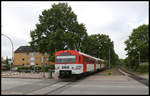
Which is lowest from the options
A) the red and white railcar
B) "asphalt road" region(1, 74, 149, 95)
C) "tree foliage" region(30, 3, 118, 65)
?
"asphalt road" region(1, 74, 149, 95)

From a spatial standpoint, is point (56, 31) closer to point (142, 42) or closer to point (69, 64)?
point (69, 64)

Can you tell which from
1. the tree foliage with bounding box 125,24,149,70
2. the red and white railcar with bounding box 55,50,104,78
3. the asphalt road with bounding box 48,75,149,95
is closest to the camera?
the tree foliage with bounding box 125,24,149,70

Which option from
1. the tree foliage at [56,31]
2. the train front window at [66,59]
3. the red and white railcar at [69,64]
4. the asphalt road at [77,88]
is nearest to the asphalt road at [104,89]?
the asphalt road at [77,88]

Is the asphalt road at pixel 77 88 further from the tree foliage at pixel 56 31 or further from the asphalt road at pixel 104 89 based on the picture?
the tree foliage at pixel 56 31

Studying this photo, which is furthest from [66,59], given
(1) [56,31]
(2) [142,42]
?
(2) [142,42]

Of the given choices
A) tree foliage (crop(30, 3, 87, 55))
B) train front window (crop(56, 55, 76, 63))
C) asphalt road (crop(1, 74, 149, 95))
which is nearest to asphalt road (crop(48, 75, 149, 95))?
asphalt road (crop(1, 74, 149, 95))

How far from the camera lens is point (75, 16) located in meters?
23.3

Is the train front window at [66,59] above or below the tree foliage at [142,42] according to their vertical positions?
below

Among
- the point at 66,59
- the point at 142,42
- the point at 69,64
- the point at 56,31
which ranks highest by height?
the point at 56,31

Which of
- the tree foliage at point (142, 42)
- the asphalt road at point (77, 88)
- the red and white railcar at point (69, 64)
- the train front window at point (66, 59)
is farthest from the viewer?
the train front window at point (66, 59)

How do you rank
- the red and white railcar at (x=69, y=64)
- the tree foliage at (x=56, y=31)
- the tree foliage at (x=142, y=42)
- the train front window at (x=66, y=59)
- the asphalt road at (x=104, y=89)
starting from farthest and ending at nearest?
the tree foliage at (x=56, y=31), the train front window at (x=66, y=59), the red and white railcar at (x=69, y=64), the asphalt road at (x=104, y=89), the tree foliage at (x=142, y=42)

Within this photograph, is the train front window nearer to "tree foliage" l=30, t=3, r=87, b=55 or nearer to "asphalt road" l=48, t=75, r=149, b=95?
"tree foliage" l=30, t=3, r=87, b=55

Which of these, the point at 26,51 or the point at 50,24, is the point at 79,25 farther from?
the point at 26,51

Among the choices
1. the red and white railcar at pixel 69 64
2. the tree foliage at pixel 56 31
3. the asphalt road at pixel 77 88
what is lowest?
the asphalt road at pixel 77 88
